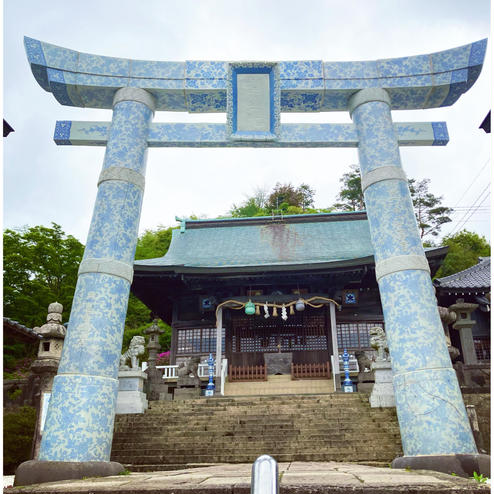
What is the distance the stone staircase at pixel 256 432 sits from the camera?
7.85 metres

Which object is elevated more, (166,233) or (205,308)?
(166,233)

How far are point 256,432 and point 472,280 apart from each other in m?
11.8

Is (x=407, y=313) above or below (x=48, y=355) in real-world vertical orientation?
above

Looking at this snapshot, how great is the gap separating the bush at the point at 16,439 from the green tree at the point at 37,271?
959 cm

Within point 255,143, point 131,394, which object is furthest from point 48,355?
point 255,143

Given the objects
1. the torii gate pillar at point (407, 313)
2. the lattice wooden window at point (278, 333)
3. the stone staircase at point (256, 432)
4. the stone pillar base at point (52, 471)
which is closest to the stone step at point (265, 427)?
the stone staircase at point (256, 432)

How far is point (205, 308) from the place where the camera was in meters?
15.6

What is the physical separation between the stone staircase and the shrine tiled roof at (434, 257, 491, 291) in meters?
7.77

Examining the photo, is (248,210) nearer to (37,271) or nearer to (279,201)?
(279,201)

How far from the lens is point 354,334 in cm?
1576

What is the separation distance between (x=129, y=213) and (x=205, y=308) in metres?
9.39

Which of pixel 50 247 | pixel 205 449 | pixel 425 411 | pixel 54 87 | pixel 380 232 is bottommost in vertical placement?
pixel 205 449

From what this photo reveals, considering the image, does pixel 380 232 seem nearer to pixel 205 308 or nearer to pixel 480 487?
pixel 480 487

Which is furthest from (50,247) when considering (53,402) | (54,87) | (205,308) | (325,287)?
(53,402)
